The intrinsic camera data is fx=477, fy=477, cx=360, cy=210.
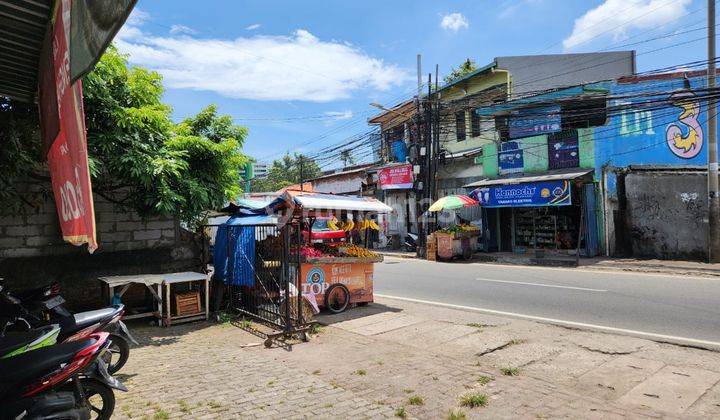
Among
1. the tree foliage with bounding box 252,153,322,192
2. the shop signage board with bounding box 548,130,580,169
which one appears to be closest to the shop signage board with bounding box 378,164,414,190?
the shop signage board with bounding box 548,130,580,169

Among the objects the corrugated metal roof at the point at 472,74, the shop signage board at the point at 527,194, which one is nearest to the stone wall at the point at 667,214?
the shop signage board at the point at 527,194

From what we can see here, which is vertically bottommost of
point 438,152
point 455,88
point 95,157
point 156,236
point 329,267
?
point 329,267

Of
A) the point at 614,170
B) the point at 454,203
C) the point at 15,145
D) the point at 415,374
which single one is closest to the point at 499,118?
the point at 454,203

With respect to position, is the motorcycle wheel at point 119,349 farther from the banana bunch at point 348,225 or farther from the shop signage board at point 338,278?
the banana bunch at point 348,225

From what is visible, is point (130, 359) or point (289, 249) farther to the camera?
point (289, 249)

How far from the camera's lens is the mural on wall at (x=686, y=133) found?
667 inches

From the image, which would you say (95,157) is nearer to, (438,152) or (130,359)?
(130,359)

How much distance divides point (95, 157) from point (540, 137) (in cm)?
1714

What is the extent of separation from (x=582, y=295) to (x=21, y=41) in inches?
406

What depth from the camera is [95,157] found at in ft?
21.9

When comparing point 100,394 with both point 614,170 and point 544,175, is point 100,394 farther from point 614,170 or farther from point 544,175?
point 614,170

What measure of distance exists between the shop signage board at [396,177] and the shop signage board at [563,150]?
26.2ft

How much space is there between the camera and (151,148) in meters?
7.09

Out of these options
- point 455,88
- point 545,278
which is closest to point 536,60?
point 455,88
